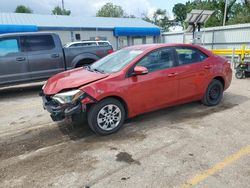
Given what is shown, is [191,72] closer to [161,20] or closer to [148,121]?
[148,121]

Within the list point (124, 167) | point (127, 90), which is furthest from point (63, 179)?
point (127, 90)

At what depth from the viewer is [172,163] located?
2.93m

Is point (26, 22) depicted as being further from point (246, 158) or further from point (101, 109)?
point (246, 158)

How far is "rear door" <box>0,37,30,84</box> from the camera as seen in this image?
643cm

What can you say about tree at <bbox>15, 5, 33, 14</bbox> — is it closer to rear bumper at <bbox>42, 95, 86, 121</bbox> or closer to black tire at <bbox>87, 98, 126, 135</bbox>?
rear bumper at <bbox>42, 95, 86, 121</bbox>

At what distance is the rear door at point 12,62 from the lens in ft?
21.1

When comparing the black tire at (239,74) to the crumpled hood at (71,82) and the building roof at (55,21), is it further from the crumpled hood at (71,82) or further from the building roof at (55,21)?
the building roof at (55,21)

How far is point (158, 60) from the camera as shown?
4312mm

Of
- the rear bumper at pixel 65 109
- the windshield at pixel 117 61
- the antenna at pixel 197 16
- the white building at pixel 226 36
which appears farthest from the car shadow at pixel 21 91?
the white building at pixel 226 36

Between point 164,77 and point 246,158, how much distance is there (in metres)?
2.02

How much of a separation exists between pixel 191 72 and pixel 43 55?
4.85 m

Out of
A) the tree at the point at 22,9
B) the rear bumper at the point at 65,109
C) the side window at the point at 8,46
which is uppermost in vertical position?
the tree at the point at 22,9

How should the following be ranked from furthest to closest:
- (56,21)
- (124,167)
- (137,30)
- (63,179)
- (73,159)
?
(137,30) → (56,21) → (73,159) → (124,167) → (63,179)

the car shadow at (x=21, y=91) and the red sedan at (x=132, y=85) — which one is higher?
the red sedan at (x=132, y=85)
